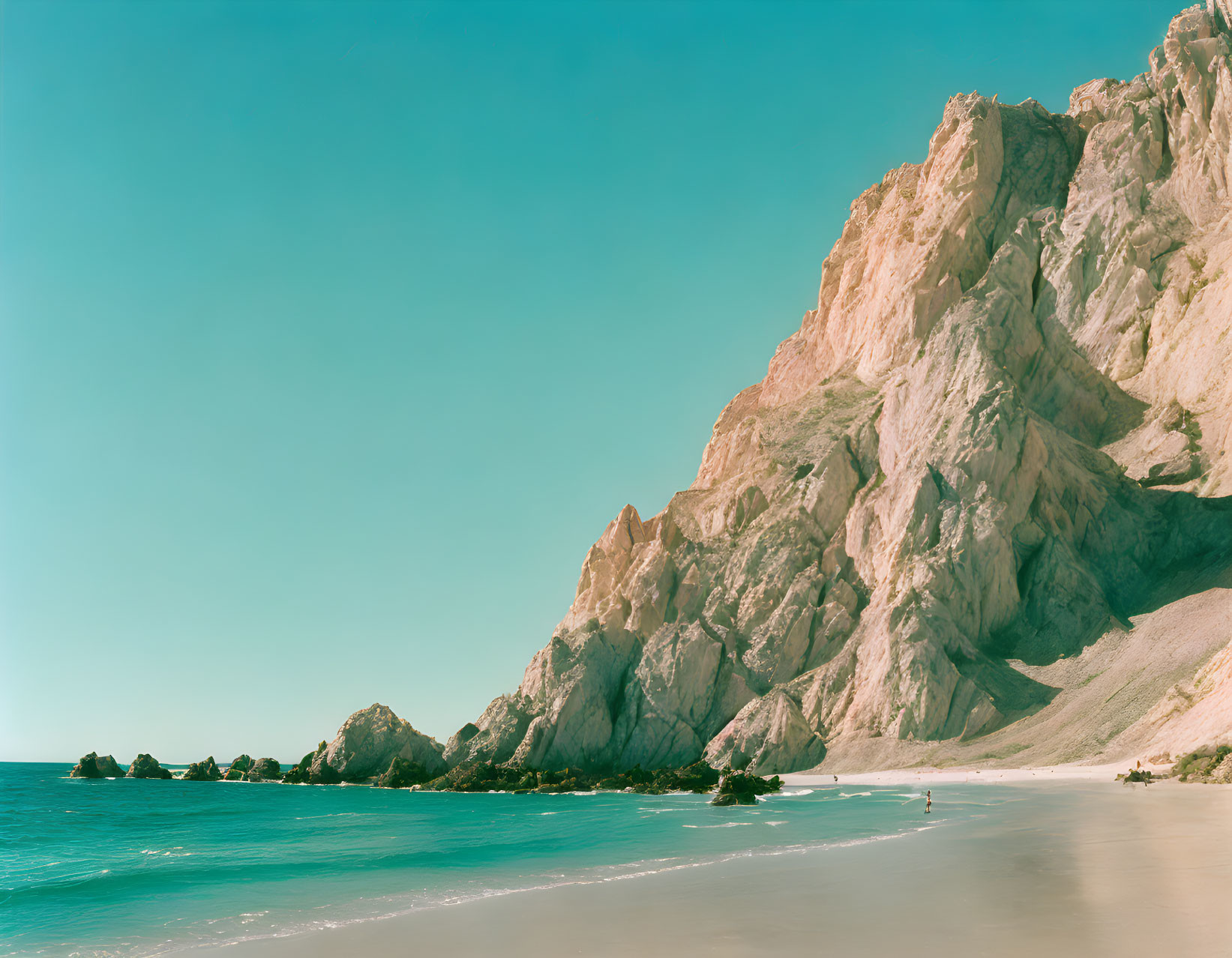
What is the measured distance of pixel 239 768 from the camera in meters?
124

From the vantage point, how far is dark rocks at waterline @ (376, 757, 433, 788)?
76.4 meters

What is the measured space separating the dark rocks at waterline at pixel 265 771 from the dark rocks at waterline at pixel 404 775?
39499mm

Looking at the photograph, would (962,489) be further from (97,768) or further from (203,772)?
(97,768)

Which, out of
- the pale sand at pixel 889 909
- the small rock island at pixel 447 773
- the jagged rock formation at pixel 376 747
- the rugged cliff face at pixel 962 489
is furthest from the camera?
the jagged rock formation at pixel 376 747

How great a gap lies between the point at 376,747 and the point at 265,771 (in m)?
38.3

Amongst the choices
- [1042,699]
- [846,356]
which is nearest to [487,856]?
[1042,699]

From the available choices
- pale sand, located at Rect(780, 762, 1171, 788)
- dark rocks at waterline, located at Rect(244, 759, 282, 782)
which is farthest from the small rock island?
dark rocks at waterline, located at Rect(244, 759, 282, 782)

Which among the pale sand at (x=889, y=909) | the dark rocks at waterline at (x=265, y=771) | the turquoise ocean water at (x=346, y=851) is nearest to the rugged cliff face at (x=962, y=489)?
the turquoise ocean water at (x=346, y=851)

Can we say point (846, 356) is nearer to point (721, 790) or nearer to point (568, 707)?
point (568, 707)

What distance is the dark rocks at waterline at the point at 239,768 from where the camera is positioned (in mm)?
122375

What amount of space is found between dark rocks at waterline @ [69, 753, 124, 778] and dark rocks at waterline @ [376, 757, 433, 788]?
67.2 metres

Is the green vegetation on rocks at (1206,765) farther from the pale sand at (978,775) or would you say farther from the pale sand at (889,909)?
the pale sand at (889,909)

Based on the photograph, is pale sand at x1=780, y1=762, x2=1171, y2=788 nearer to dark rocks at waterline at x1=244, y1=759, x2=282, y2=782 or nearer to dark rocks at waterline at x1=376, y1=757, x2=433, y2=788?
dark rocks at waterline at x1=376, y1=757, x2=433, y2=788

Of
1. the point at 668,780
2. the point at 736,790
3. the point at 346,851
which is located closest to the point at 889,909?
the point at 346,851
